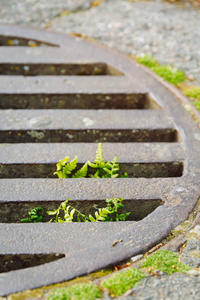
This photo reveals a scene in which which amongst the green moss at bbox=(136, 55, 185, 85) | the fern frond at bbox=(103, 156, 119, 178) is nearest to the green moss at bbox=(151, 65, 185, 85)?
the green moss at bbox=(136, 55, 185, 85)

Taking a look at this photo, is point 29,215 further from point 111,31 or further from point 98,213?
point 111,31

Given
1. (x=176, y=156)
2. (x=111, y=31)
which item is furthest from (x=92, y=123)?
(x=111, y=31)

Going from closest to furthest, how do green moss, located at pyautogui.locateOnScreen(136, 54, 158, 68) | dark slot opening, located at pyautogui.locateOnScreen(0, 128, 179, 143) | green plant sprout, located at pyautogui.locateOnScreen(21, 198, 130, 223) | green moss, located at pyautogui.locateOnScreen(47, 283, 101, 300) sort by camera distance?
1. green moss, located at pyautogui.locateOnScreen(47, 283, 101, 300)
2. green plant sprout, located at pyautogui.locateOnScreen(21, 198, 130, 223)
3. dark slot opening, located at pyautogui.locateOnScreen(0, 128, 179, 143)
4. green moss, located at pyautogui.locateOnScreen(136, 54, 158, 68)

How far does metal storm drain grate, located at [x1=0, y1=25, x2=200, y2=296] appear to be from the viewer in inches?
60.1

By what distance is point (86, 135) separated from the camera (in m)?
2.21

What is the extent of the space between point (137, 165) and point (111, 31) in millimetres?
1735

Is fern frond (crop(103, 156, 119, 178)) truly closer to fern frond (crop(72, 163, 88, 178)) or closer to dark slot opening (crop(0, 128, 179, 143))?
fern frond (crop(72, 163, 88, 178))

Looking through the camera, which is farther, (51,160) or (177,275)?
(51,160)

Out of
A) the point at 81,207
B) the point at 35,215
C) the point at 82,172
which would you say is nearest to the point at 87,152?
the point at 82,172

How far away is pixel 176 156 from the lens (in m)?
2.04

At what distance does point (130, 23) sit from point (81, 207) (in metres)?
2.20

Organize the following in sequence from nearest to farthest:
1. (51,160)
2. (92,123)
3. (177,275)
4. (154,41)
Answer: (177,275), (51,160), (92,123), (154,41)

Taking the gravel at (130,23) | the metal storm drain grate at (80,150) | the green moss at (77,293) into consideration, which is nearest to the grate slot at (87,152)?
the metal storm drain grate at (80,150)

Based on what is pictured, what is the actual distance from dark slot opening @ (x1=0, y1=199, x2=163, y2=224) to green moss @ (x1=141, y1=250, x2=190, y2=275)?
0.32 m
